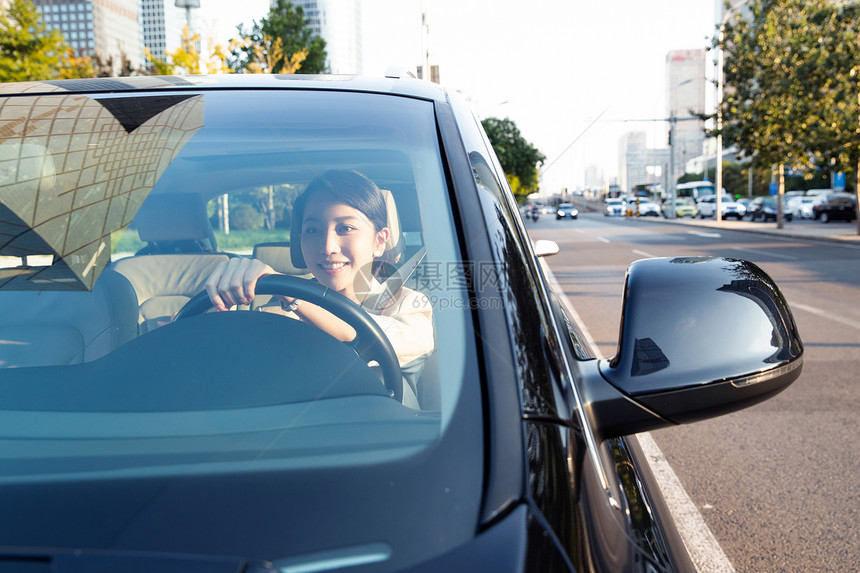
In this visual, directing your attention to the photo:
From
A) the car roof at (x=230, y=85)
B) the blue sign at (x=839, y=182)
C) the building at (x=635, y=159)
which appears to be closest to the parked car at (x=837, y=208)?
the blue sign at (x=839, y=182)

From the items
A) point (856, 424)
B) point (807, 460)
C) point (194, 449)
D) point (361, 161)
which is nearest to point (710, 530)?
point (807, 460)

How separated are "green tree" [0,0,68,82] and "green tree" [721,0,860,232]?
22.7 meters

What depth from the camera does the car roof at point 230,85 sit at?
5.68 ft

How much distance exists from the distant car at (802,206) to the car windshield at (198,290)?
48.3 meters

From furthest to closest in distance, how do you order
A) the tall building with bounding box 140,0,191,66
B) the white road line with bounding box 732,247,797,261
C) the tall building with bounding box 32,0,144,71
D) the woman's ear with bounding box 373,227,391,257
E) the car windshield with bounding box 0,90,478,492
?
the tall building with bounding box 32,0,144,71 → the tall building with bounding box 140,0,191,66 → the white road line with bounding box 732,247,797,261 → the woman's ear with bounding box 373,227,391,257 → the car windshield with bounding box 0,90,478,492

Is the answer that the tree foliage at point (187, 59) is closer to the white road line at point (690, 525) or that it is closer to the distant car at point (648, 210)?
the white road line at point (690, 525)

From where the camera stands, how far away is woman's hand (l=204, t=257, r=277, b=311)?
1450 millimetres

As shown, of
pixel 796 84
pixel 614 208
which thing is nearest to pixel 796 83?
pixel 796 84

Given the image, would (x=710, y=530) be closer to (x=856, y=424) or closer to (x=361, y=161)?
(x=856, y=424)

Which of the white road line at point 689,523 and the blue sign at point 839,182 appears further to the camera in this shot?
the blue sign at point 839,182

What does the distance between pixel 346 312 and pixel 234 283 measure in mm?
246

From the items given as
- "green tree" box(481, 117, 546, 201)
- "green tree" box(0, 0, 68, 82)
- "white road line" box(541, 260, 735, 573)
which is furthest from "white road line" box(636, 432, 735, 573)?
"green tree" box(481, 117, 546, 201)

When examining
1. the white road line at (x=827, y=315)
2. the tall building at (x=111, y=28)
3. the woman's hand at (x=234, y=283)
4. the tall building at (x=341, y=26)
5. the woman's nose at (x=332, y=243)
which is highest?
the tall building at (x=341, y=26)

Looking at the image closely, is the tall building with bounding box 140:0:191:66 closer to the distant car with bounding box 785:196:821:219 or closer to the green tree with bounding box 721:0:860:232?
the green tree with bounding box 721:0:860:232
